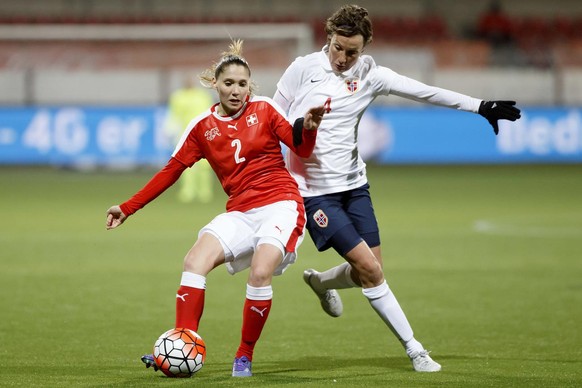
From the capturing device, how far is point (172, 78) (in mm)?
25547

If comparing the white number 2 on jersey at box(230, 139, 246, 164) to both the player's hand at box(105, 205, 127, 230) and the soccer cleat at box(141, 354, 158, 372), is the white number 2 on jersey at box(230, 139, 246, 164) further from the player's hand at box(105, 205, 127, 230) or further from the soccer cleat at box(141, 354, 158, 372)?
the soccer cleat at box(141, 354, 158, 372)

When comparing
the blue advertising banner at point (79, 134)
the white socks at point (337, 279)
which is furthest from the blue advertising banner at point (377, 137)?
the white socks at point (337, 279)

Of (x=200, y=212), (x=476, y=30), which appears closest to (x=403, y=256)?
(x=200, y=212)

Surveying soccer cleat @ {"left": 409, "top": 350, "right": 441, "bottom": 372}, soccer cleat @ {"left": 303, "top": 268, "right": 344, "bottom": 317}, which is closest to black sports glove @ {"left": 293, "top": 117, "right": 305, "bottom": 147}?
soccer cleat @ {"left": 409, "top": 350, "right": 441, "bottom": 372}

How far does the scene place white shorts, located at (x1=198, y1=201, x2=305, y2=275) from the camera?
6.34 m

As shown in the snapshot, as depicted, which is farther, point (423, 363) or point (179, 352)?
point (423, 363)

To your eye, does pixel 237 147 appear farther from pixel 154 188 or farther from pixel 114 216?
pixel 114 216

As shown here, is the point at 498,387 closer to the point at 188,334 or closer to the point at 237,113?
the point at 188,334

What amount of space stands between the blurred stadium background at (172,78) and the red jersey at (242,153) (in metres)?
16.9

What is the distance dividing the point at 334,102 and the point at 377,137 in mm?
17325

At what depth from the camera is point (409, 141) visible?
24.4 m

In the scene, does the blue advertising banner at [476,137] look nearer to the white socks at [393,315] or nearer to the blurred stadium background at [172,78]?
the blurred stadium background at [172,78]

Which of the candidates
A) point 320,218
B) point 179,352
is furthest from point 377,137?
point 179,352

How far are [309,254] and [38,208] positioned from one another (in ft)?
20.2
